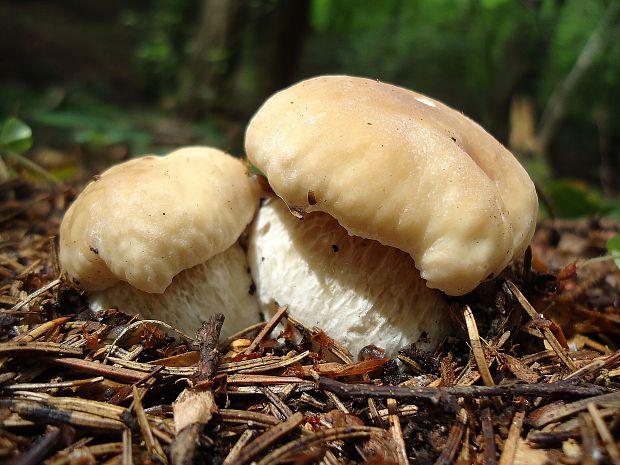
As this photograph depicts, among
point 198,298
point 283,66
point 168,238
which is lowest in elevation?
point 283,66

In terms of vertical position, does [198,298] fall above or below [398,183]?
below

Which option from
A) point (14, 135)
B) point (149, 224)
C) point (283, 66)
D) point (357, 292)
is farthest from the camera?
point (283, 66)

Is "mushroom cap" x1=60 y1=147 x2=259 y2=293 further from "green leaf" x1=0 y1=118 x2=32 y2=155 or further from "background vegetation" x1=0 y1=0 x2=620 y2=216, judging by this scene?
"background vegetation" x1=0 y1=0 x2=620 y2=216

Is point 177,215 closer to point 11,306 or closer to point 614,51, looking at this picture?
point 11,306

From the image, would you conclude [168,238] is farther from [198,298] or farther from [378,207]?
[378,207]

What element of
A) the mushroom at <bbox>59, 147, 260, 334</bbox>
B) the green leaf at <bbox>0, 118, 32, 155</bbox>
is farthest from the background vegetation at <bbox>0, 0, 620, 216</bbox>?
the mushroom at <bbox>59, 147, 260, 334</bbox>

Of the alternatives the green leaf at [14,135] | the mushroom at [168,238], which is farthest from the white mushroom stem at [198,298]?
the green leaf at [14,135]

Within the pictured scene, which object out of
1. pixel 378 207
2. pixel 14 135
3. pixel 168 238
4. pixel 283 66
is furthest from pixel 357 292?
pixel 283 66

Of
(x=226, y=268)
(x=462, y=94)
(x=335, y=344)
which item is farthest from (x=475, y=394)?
(x=462, y=94)
